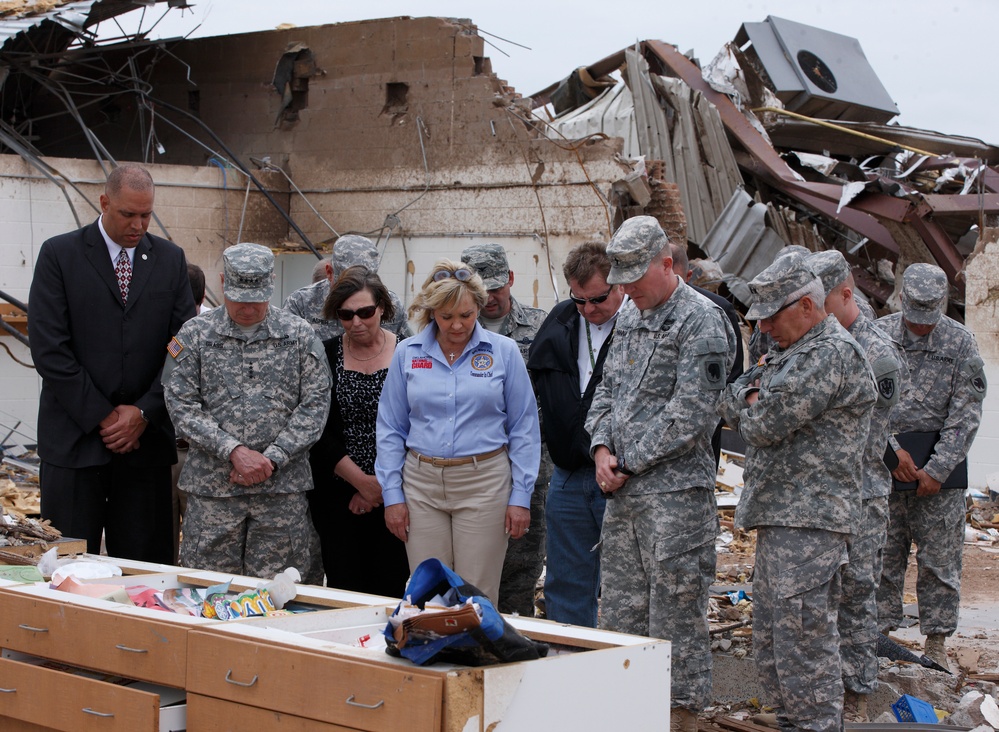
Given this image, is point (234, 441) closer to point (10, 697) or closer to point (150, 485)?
point (150, 485)

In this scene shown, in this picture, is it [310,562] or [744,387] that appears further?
[310,562]

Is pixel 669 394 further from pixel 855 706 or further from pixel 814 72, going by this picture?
pixel 814 72

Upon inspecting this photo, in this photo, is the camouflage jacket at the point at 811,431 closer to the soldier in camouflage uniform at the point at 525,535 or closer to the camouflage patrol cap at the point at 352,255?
the soldier in camouflage uniform at the point at 525,535

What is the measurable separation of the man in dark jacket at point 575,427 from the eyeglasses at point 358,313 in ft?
2.60

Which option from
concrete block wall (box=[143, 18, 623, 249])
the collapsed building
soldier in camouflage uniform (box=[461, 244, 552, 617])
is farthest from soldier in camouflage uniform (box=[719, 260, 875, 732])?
concrete block wall (box=[143, 18, 623, 249])

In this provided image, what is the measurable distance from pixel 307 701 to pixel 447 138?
34.0 feet

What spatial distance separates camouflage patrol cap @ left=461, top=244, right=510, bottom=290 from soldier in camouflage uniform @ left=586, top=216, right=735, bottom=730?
1.29 meters

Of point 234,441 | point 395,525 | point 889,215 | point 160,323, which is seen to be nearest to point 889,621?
point 395,525

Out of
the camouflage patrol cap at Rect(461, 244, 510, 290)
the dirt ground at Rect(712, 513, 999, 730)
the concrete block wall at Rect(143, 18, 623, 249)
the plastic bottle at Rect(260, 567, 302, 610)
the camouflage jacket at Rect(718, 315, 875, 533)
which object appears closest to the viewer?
the plastic bottle at Rect(260, 567, 302, 610)

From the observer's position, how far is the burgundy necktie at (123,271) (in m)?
5.32

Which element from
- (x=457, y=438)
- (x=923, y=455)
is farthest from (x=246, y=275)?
(x=923, y=455)

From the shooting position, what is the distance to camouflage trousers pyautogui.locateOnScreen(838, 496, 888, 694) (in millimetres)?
5035

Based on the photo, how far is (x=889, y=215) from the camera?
12.7 m

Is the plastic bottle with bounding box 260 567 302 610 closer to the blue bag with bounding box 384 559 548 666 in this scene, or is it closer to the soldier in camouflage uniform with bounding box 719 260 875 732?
the blue bag with bounding box 384 559 548 666
